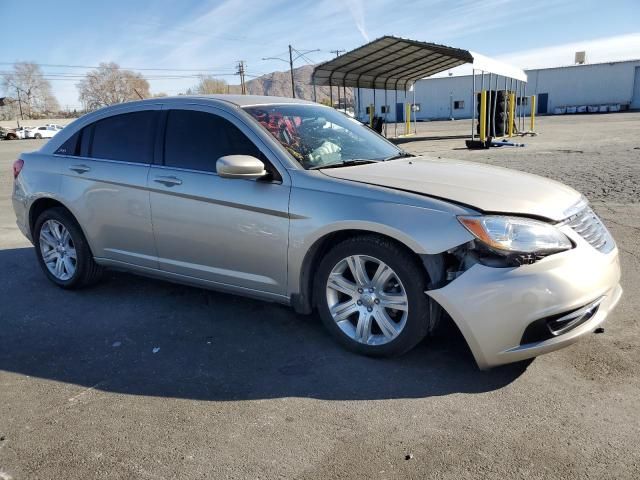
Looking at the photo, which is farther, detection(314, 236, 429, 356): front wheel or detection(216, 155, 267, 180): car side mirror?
detection(216, 155, 267, 180): car side mirror

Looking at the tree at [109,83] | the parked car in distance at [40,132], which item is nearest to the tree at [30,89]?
the tree at [109,83]

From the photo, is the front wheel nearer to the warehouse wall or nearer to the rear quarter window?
the rear quarter window

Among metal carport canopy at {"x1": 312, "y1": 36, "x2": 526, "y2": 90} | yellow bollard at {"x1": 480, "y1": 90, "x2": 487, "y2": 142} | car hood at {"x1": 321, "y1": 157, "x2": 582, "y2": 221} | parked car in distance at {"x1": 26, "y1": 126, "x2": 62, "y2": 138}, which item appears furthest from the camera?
parked car in distance at {"x1": 26, "y1": 126, "x2": 62, "y2": 138}

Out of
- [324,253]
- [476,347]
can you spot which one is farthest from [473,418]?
[324,253]

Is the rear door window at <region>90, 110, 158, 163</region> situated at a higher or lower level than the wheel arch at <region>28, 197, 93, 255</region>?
higher

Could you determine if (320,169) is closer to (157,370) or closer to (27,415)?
(157,370)

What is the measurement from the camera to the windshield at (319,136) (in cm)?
383

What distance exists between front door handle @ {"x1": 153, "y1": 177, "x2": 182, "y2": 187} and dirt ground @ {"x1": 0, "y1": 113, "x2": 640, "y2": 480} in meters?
1.08

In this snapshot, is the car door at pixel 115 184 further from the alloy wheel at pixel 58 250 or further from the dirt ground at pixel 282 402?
the dirt ground at pixel 282 402

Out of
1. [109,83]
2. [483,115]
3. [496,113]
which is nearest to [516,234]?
[483,115]

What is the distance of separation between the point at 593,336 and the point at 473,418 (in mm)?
1437

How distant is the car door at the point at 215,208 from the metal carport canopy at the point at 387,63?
16.2m

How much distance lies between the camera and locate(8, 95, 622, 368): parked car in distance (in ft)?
9.55

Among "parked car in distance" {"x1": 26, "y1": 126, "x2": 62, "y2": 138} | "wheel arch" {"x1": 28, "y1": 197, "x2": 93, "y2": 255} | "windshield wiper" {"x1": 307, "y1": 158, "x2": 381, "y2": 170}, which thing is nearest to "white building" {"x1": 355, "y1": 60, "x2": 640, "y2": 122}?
"parked car in distance" {"x1": 26, "y1": 126, "x2": 62, "y2": 138}
